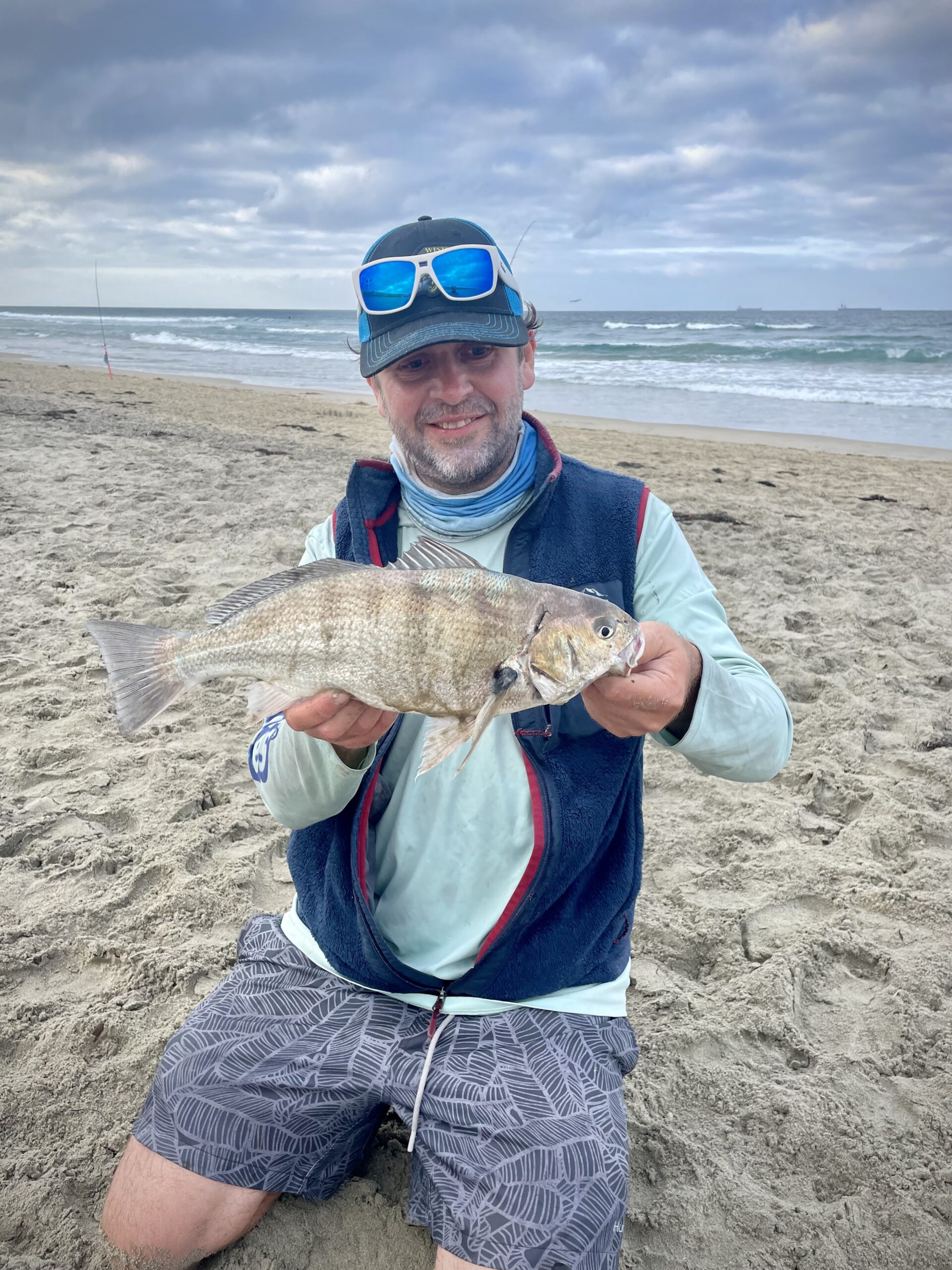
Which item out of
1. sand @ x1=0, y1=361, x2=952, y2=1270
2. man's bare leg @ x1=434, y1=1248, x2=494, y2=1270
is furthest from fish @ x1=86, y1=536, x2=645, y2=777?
sand @ x1=0, y1=361, x2=952, y2=1270

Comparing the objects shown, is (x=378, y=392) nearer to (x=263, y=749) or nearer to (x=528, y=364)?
(x=528, y=364)

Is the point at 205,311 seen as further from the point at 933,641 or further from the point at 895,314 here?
the point at 933,641

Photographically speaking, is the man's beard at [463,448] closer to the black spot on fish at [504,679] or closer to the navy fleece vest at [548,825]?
the navy fleece vest at [548,825]

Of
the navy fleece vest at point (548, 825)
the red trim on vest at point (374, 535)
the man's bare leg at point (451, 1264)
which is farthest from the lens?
the red trim on vest at point (374, 535)

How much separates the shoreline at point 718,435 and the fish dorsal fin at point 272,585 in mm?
10760

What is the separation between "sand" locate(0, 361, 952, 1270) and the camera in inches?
87.0

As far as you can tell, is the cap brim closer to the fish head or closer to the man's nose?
the man's nose

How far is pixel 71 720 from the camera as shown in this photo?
4.28 meters

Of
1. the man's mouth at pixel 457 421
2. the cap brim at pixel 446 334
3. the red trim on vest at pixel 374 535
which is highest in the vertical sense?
the cap brim at pixel 446 334

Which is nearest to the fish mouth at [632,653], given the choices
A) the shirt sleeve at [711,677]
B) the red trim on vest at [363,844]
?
the shirt sleeve at [711,677]

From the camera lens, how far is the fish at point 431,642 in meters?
1.98

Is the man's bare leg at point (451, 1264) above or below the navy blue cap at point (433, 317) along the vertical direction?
below

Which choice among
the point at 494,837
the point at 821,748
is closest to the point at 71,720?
the point at 494,837

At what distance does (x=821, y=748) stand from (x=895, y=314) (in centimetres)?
8212
